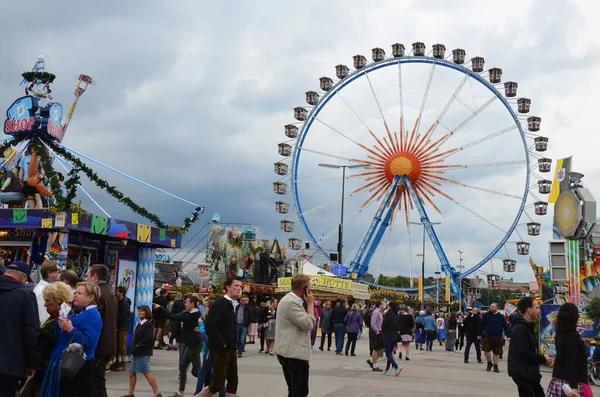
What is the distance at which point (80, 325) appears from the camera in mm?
5547

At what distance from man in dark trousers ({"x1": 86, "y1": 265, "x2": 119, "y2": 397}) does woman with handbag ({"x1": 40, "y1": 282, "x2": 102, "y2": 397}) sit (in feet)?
4.41

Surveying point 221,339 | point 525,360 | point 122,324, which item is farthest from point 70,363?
point 122,324

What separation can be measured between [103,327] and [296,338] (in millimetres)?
2217

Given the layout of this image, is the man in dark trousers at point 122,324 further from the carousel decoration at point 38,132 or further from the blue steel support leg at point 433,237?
the blue steel support leg at point 433,237

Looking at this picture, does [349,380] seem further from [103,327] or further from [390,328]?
[103,327]

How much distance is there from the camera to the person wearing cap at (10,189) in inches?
621

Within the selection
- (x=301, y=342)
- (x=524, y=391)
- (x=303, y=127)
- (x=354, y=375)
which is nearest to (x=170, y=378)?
(x=354, y=375)

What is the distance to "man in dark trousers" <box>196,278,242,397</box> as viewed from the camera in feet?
25.1

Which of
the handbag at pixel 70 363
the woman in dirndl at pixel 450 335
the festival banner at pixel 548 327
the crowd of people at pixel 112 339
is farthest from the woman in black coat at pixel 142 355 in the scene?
the woman in dirndl at pixel 450 335

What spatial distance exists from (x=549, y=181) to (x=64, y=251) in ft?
106

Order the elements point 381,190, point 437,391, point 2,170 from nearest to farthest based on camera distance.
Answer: point 437,391
point 2,170
point 381,190

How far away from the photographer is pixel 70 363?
5340mm

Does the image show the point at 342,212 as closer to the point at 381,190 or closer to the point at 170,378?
the point at 381,190

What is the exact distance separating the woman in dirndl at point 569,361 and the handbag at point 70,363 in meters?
4.16
